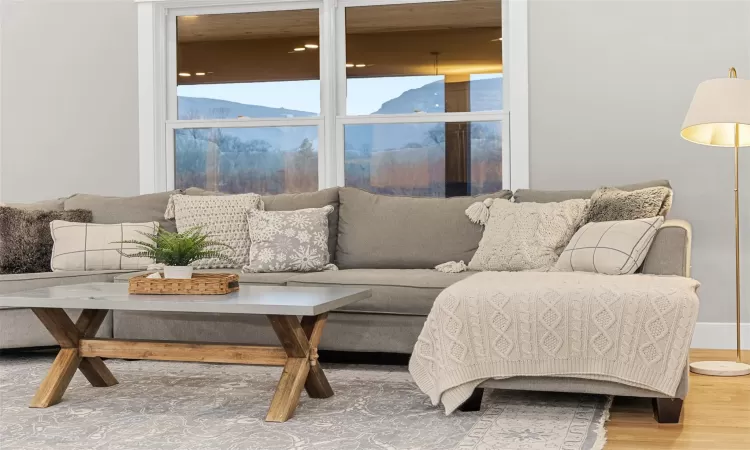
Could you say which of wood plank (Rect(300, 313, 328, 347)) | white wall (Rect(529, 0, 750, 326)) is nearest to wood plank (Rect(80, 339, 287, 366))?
wood plank (Rect(300, 313, 328, 347))

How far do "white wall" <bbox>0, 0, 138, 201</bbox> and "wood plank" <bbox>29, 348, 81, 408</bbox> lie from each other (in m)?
2.35

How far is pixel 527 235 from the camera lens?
407 centimetres

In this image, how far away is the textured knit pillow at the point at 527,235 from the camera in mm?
3998

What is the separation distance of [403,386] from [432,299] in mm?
437

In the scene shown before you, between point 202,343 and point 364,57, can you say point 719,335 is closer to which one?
point 364,57

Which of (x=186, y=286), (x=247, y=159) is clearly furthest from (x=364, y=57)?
(x=186, y=286)

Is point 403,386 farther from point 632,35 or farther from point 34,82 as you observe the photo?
point 34,82

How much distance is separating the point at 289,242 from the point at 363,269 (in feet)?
1.34

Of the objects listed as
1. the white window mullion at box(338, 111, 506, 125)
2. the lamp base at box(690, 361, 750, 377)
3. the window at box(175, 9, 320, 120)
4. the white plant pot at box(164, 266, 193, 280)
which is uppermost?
the window at box(175, 9, 320, 120)

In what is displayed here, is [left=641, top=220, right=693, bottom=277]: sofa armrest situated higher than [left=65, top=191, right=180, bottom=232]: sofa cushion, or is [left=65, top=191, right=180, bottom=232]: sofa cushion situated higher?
[left=65, top=191, right=180, bottom=232]: sofa cushion

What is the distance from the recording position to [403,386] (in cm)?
351

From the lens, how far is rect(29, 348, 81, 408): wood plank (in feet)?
10.5

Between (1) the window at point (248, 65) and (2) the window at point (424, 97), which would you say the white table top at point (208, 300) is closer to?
(2) the window at point (424, 97)

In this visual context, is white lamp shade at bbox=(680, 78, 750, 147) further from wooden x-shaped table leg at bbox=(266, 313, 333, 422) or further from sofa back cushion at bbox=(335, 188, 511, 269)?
wooden x-shaped table leg at bbox=(266, 313, 333, 422)
